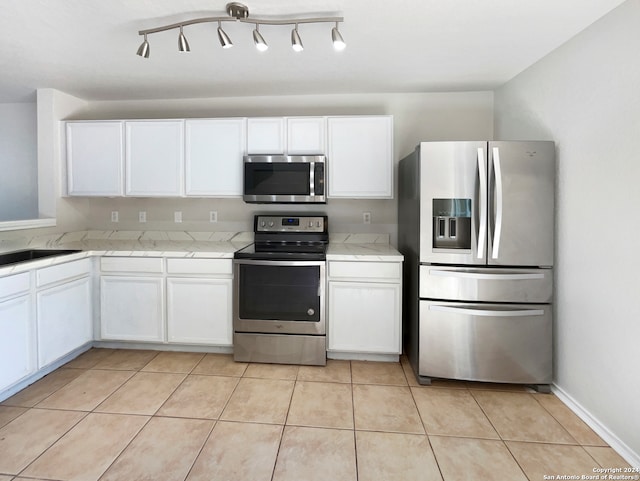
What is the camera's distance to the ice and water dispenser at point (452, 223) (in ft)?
7.38

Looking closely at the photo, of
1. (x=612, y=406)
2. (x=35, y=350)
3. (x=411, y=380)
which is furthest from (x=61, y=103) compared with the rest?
(x=612, y=406)

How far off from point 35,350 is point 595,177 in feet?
11.8

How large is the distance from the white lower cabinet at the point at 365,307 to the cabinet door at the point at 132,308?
4.58 feet

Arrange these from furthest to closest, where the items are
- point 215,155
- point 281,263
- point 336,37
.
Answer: point 215,155, point 281,263, point 336,37

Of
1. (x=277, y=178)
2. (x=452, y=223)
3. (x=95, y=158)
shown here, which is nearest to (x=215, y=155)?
(x=277, y=178)

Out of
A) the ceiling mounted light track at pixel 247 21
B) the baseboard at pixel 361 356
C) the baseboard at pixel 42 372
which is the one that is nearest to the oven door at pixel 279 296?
the baseboard at pixel 361 356

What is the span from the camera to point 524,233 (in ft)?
7.20

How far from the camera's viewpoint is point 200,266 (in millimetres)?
2689

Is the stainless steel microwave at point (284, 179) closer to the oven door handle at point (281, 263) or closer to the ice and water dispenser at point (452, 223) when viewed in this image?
the oven door handle at point (281, 263)

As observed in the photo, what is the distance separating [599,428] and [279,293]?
2.06 metres

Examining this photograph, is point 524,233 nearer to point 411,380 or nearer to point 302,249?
point 411,380

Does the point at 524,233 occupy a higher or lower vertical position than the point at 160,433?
higher

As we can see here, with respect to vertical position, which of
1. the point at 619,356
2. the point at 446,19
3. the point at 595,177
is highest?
the point at 446,19

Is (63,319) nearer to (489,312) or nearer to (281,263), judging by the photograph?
(281,263)
